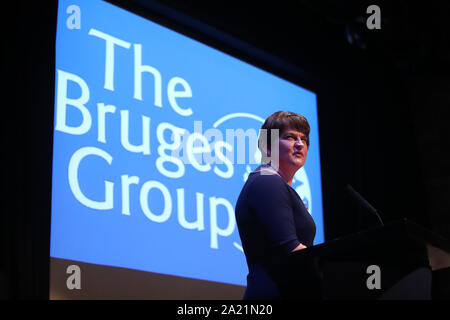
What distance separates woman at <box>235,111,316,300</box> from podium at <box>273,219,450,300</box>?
0.15ft

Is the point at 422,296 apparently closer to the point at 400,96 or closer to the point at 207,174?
the point at 207,174

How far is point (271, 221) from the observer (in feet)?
5.07

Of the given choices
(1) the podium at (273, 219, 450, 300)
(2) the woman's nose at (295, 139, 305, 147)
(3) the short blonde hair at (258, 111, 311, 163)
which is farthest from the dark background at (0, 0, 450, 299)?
(1) the podium at (273, 219, 450, 300)

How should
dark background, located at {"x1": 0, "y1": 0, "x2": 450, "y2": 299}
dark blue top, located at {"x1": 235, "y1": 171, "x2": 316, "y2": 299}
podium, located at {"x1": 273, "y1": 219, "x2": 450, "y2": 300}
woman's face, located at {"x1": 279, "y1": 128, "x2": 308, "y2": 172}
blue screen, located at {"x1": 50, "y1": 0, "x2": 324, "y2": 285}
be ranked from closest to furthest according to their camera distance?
podium, located at {"x1": 273, "y1": 219, "x2": 450, "y2": 300}, dark blue top, located at {"x1": 235, "y1": 171, "x2": 316, "y2": 299}, woman's face, located at {"x1": 279, "y1": 128, "x2": 308, "y2": 172}, dark background, located at {"x1": 0, "y1": 0, "x2": 450, "y2": 299}, blue screen, located at {"x1": 50, "y1": 0, "x2": 324, "y2": 285}

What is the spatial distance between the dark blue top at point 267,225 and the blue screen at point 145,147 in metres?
1.12

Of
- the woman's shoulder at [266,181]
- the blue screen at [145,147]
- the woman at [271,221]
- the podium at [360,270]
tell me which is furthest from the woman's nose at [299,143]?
the blue screen at [145,147]

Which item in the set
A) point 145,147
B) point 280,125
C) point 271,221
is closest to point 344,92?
point 145,147

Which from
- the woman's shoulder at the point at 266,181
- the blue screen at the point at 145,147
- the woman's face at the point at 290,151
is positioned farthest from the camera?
the blue screen at the point at 145,147

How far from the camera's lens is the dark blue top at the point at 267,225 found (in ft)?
5.00

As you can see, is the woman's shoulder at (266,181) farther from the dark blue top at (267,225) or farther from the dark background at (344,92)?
the dark background at (344,92)

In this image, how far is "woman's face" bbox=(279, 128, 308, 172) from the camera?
6.02 feet

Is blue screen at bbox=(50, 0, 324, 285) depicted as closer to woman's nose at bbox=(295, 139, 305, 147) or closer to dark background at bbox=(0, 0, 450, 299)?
dark background at bbox=(0, 0, 450, 299)
